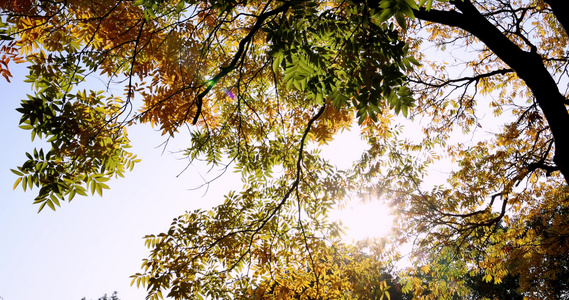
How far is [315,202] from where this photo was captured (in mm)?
4965

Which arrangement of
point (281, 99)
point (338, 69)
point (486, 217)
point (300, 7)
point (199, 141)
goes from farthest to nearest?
point (486, 217) → point (281, 99) → point (199, 141) → point (338, 69) → point (300, 7)

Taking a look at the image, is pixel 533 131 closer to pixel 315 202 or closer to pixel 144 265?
pixel 315 202

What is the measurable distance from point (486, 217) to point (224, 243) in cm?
667

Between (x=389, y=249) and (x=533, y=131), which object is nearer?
(x=533, y=131)

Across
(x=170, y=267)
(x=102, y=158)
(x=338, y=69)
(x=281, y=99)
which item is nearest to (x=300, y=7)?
(x=338, y=69)

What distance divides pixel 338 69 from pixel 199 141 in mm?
2756

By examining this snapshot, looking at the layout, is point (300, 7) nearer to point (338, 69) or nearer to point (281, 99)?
point (338, 69)

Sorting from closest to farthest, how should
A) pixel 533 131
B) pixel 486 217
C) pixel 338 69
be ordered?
pixel 338 69, pixel 533 131, pixel 486 217

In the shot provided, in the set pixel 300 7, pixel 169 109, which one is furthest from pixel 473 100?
pixel 169 109

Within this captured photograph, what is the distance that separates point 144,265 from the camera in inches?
152

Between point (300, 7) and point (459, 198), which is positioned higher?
point (459, 198)

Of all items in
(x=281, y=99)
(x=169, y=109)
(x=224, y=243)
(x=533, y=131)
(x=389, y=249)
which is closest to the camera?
(x=169, y=109)

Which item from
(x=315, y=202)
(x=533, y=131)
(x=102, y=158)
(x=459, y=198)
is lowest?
(x=102, y=158)

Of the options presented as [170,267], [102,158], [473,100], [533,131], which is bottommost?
[170,267]
